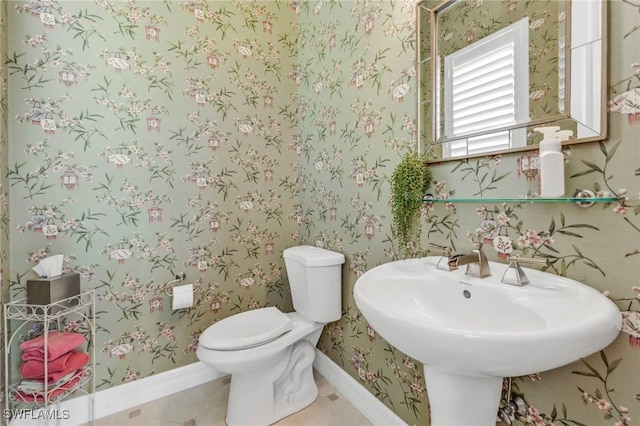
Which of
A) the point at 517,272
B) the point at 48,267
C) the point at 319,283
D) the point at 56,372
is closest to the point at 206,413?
the point at 56,372

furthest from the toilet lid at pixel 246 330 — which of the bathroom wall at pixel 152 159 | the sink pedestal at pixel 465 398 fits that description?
the sink pedestal at pixel 465 398

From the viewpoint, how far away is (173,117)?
5.34 feet

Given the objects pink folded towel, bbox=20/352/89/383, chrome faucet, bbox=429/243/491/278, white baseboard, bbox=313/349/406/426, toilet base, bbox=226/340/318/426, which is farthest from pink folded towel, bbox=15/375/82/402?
chrome faucet, bbox=429/243/491/278

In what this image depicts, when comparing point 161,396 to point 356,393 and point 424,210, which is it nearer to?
point 356,393

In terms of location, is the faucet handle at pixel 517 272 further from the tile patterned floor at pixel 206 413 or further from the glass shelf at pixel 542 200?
the tile patterned floor at pixel 206 413

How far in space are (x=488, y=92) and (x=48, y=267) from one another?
74.7 inches

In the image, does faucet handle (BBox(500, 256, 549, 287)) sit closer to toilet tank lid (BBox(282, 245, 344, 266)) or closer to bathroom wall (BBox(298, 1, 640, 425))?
bathroom wall (BBox(298, 1, 640, 425))

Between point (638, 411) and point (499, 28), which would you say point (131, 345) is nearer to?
point (638, 411)

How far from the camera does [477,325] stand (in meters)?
0.83

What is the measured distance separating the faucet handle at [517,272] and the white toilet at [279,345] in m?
0.85

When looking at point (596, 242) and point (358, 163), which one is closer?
point (596, 242)

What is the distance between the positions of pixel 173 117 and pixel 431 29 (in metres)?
1.37

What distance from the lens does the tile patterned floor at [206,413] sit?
1419 millimetres

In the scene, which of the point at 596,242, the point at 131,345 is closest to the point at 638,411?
the point at 596,242
